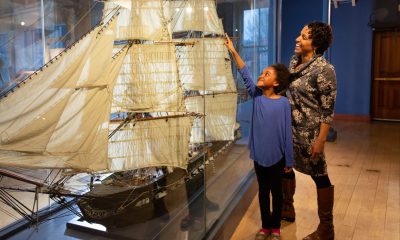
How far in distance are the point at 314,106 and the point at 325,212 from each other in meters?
0.60

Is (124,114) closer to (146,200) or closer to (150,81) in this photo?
(150,81)

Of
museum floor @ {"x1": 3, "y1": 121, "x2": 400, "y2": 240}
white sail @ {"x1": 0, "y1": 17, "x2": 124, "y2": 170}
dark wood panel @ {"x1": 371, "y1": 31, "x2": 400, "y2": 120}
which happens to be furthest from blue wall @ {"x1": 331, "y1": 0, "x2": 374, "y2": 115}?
white sail @ {"x1": 0, "y1": 17, "x2": 124, "y2": 170}

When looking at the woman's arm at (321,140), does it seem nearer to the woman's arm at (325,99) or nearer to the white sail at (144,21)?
the woman's arm at (325,99)

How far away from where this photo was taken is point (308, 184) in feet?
10.7

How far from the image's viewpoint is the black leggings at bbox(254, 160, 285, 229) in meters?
1.99

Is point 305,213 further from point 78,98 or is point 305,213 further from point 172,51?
point 78,98

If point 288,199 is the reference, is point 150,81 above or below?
above

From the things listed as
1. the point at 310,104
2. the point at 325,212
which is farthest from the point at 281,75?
the point at 325,212

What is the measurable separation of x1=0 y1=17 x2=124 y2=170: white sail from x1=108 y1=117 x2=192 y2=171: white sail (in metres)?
0.47

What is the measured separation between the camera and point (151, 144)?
2387 millimetres

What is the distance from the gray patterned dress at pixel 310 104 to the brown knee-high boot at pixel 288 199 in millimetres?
363

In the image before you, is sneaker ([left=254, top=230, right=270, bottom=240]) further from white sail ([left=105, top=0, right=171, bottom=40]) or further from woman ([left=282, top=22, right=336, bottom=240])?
white sail ([left=105, top=0, right=171, bottom=40])

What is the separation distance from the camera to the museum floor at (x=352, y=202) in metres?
2.29

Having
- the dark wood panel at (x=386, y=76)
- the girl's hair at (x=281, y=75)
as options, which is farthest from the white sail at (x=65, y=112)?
the dark wood panel at (x=386, y=76)
